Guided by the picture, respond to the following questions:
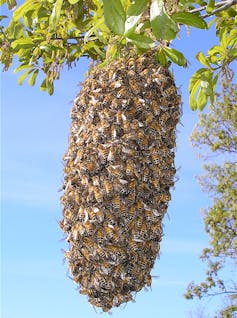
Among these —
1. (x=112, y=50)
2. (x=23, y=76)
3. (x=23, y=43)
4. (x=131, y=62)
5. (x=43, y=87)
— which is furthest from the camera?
(x=43, y=87)

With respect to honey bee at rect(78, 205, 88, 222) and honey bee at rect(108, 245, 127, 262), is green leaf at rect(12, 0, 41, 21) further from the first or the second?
honey bee at rect(108, 245, 127, 262)

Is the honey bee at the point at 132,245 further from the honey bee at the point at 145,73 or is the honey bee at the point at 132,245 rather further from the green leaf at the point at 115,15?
the green leaf at the point at 115,15

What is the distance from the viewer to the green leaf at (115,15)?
169 cm

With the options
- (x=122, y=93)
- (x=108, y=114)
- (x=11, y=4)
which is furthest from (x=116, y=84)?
(x=11, y=4)

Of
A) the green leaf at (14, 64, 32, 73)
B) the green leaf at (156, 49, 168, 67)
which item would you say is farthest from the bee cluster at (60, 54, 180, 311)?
the green leaf at (14, 64, 32, 73)

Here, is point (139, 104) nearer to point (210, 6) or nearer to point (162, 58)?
point (162, 58)

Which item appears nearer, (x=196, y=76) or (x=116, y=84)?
(x=116, y=84)

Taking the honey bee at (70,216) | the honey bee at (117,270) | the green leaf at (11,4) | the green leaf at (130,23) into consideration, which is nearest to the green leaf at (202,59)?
the green leaf at (11,4)

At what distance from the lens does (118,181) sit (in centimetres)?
235

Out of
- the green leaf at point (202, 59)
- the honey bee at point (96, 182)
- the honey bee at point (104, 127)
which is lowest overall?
the honey bee at point (96, 182)

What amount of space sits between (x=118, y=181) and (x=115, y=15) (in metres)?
0.81

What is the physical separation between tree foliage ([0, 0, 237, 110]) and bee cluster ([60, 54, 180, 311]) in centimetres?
21

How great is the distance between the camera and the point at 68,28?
12.5 ft

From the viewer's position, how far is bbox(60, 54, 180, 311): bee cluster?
7.76 ft
